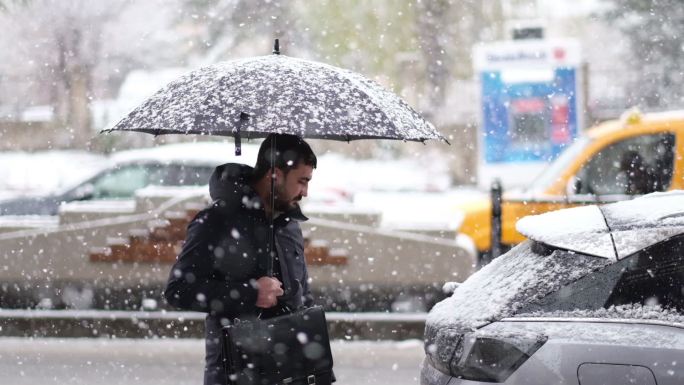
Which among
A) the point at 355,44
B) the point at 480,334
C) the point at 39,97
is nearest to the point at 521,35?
the point at 480,334

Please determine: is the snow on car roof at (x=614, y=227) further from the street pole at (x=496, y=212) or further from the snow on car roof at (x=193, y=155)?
the snow on car roof at (x=193, y=155)

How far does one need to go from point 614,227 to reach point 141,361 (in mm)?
5811

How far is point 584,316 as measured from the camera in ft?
13.5

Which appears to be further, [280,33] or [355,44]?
[355,44]

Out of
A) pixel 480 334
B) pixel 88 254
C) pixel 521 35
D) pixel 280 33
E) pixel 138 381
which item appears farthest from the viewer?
pixel 280 33

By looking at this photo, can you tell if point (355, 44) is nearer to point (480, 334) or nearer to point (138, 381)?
point (138, 381)

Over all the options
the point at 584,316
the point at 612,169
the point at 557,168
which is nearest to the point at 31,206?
the point at 557,168

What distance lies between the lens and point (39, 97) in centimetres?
3312

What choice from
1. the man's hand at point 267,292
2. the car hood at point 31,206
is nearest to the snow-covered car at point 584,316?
the man's hand at point 267,292

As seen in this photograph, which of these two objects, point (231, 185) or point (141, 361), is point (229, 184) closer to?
point (231, 185)

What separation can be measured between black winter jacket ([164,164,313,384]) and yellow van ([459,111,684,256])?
5685 millimetres

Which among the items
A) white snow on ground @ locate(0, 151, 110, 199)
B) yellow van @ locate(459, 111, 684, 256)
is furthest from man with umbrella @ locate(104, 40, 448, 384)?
white snow on ground @ locate(0, 151, 110, 199)

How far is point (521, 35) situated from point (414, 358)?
815 centimetres

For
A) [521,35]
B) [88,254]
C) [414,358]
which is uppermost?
[521,35]
